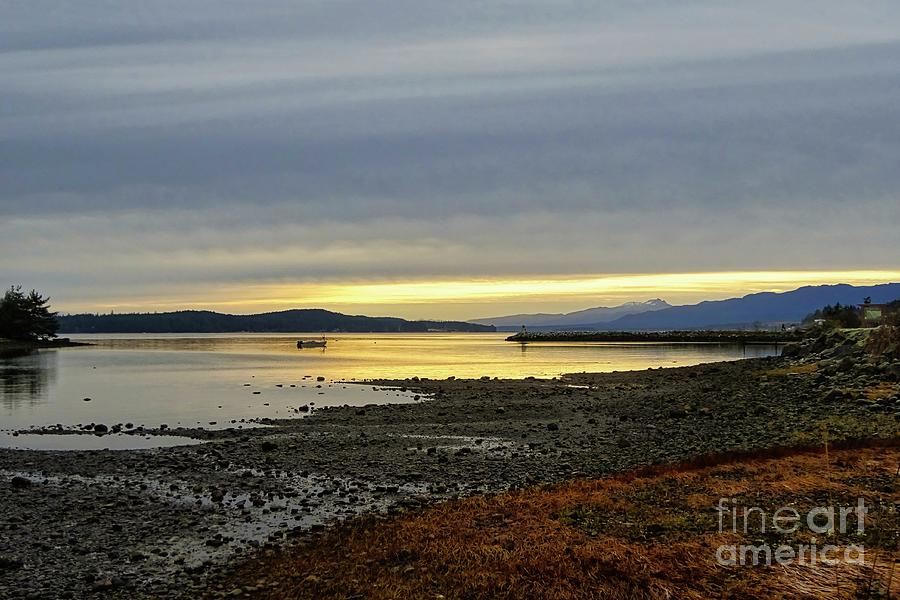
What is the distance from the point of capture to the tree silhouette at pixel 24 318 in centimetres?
15062

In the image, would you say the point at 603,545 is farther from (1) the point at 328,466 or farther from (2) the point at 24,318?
(2) the point at 24,318

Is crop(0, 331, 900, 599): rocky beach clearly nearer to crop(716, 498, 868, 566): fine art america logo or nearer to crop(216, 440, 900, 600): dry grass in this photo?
crop(216, 440, 900, 600): dry grass

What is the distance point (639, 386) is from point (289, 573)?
38.4m

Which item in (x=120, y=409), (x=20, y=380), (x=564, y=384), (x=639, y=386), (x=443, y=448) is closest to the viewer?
(x=443, y=448)

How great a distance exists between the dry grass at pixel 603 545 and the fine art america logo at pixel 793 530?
5.5 inches

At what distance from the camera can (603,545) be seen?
10836 millimetres

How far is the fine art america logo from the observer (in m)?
9.81

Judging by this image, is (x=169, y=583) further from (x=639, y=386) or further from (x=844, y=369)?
(x=639, y=386)

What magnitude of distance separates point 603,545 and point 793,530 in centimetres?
297

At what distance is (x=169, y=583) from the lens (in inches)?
432

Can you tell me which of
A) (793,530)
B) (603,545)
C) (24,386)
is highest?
(793,530)

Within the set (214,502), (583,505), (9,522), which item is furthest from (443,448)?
(9,522)

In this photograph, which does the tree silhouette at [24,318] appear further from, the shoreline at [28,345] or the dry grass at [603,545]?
the dry grass at [603,545]

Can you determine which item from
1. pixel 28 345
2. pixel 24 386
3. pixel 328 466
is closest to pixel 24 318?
pixel 28 345
